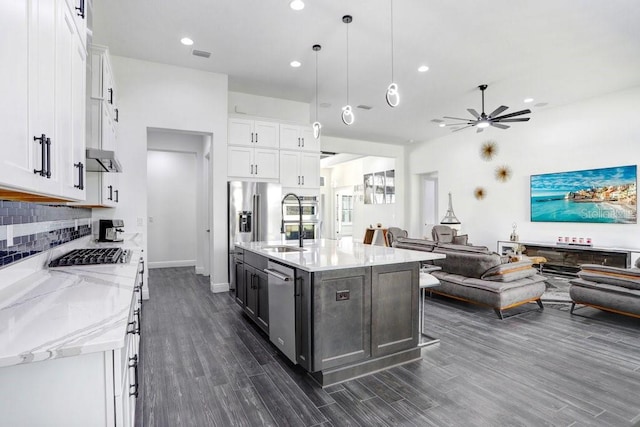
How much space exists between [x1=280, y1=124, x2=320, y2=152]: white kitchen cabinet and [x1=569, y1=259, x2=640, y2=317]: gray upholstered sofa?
178 inches

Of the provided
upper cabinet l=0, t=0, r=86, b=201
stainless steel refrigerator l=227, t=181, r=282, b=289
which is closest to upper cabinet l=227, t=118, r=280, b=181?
stainless steel refrigerator l=227, t=181, r=282, b=289

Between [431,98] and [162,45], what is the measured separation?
4729mm

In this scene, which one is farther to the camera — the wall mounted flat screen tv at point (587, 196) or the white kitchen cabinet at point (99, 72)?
the wall mounted flat screen tv at point (587, 196)

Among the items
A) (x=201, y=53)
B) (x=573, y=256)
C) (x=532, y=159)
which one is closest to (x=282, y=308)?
(x=201, y=53)

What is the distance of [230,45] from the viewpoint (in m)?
4.32

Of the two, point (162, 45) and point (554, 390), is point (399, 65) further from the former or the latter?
point (554, 390)

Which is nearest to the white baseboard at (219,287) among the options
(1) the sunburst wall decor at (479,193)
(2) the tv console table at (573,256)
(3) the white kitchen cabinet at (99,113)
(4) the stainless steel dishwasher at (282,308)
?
(3) the white kitchen cabinet at (99,113)

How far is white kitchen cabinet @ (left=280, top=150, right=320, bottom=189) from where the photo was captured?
19.4 feet

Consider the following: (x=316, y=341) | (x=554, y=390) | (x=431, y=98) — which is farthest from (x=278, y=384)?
(x=431, y=98)

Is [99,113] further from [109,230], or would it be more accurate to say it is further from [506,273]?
[506,273]

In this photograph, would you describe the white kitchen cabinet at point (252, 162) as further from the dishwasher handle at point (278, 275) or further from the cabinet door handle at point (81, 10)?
the cabinet door handle at point (81, 10)

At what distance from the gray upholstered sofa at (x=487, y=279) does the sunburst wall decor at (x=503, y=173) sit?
397 centimetres

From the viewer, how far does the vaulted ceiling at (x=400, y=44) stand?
3.54 metres

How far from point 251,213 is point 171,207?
293cm
